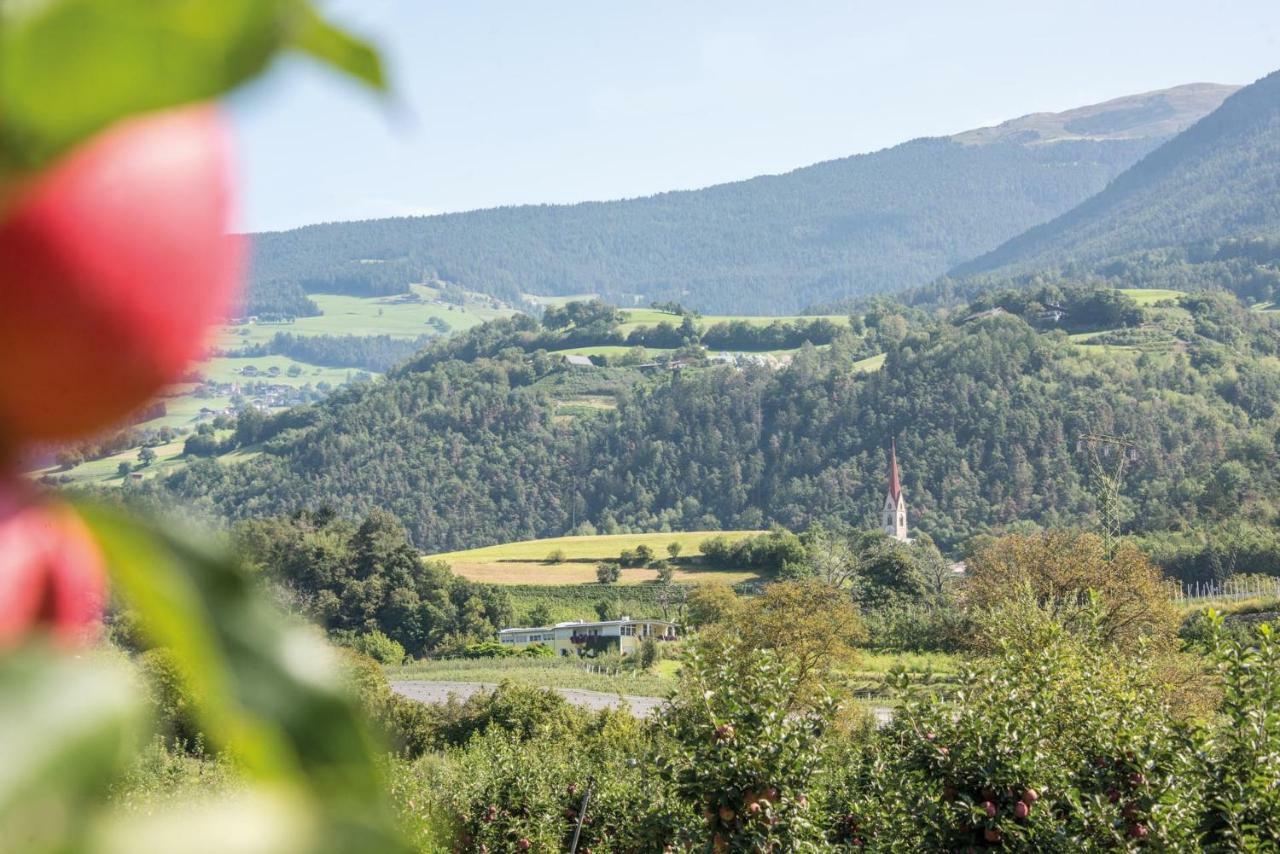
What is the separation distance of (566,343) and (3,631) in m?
93.9

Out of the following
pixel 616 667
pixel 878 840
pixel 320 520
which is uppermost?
pixel 878 840

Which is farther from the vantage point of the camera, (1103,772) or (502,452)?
(502,452)

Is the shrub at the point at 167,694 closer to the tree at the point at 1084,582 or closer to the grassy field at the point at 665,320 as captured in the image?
the tree at the point at 1084,582

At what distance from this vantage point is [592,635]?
148 ft

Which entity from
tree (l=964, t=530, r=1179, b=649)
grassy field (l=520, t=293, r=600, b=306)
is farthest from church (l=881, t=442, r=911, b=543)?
grassy field (l=520, t=293, r=600, b=306)

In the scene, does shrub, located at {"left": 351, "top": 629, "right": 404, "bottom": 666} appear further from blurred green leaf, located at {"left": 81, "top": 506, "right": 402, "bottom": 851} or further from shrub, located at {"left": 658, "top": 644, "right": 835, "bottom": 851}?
blurred green leaf, located at {"left": 81, "top": 506, "right": 402, "bottom": 851}

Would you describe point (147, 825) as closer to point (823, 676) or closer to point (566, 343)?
point (823, 676)

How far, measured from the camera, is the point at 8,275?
178 millimetres

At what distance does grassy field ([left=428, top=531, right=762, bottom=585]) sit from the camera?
54.4 meters

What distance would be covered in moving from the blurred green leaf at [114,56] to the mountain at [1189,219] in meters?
103

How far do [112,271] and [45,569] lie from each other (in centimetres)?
6

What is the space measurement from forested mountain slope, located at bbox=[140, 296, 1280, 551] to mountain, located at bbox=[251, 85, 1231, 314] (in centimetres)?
9074

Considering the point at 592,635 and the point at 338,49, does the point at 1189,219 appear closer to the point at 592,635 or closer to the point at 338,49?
the point at 592,635

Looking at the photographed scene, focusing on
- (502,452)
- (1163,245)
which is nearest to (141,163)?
(502,452)
